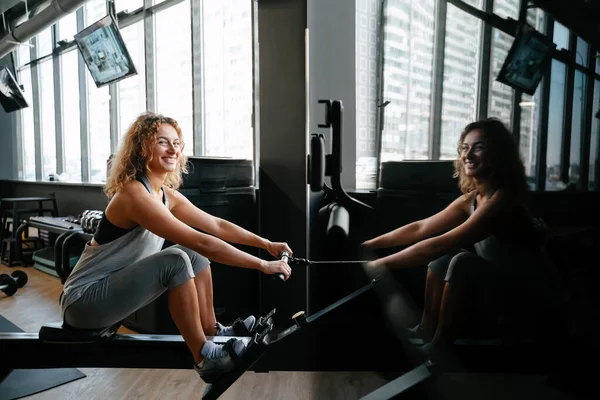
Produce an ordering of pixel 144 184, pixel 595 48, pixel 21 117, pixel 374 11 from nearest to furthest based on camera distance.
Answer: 1. pixel 595 48
2. pixel 374 11
3. pixel 144 184
4. pixel 21 117

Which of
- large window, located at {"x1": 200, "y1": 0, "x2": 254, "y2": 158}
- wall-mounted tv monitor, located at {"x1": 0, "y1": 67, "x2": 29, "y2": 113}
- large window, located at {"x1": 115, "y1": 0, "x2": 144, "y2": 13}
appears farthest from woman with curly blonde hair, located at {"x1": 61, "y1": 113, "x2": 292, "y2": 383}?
wall-mounted tv monitor, located at {"x1": 0, "y1": 67, "x2": 29, "y2": 113}

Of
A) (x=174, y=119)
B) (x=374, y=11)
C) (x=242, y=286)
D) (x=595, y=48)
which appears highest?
(x=374, y=11)

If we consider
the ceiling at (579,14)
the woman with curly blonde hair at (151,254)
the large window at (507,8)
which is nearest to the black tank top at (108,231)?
the woman with curly blonde hair at (151,254)

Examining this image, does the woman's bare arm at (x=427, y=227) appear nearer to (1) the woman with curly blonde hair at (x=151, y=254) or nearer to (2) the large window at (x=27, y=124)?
(1) the woman with curly blonde hair at (x=151, y=254)

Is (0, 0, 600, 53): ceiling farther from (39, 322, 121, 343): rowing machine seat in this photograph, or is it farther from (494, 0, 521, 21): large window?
(39, 322, 121, 343): rowing machine seat

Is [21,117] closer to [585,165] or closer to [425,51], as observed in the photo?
[425,51]

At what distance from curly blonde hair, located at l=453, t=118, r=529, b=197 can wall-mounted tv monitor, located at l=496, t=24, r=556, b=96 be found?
0.11 m

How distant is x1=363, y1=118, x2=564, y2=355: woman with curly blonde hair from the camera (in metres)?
1.04

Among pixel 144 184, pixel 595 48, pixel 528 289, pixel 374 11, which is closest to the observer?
pixel 595 48

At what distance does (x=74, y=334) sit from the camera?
58.6 inches

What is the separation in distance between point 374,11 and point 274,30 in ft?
1.41

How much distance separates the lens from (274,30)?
4.87ft

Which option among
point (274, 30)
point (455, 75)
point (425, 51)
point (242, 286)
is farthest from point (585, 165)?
point (242, 286)

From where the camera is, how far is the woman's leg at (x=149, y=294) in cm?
141
